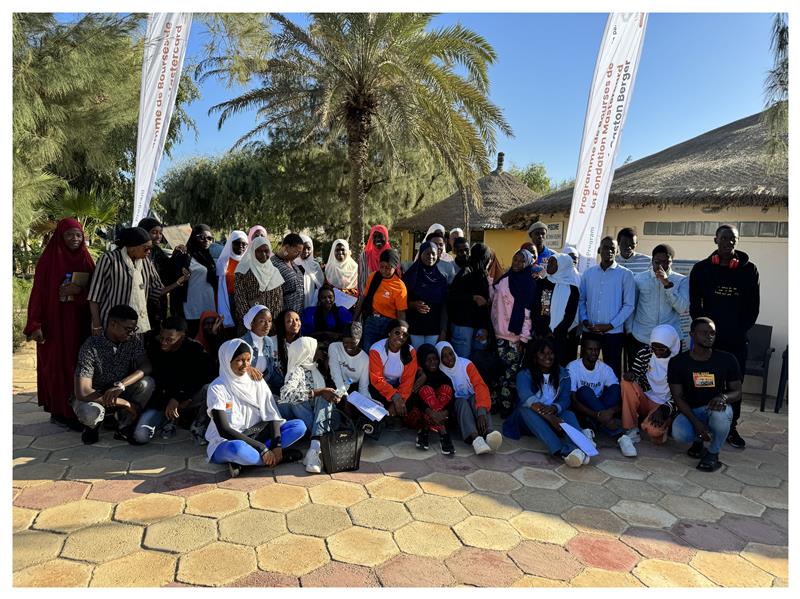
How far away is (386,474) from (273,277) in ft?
6.44

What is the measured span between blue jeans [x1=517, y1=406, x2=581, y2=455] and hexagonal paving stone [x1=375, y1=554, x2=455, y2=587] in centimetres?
163

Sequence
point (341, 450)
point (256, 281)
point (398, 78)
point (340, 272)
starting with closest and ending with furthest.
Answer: point (341, 450), point (256, 281), point (340, 272), point (398, 78)

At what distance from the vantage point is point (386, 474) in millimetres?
3508

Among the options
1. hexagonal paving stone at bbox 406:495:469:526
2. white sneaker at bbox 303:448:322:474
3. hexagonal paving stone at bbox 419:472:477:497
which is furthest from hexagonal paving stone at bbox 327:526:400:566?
white sneaker at bbox 303:448:322:474

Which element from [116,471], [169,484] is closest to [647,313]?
[169,484]

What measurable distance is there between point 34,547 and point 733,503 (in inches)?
160

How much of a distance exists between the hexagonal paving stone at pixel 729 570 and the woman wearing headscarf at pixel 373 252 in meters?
3.43

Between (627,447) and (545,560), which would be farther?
(627,447)

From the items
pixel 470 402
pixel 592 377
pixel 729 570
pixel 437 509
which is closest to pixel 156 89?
pixel 470 402

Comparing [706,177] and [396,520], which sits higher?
[706,177]

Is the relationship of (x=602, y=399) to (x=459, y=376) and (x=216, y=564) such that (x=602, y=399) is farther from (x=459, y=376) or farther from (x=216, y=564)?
(x=216, y=564)

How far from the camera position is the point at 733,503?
329 centimetres

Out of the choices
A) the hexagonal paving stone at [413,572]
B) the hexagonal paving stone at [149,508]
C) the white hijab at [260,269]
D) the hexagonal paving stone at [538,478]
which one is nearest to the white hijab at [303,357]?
the white hijab at [260,269]
